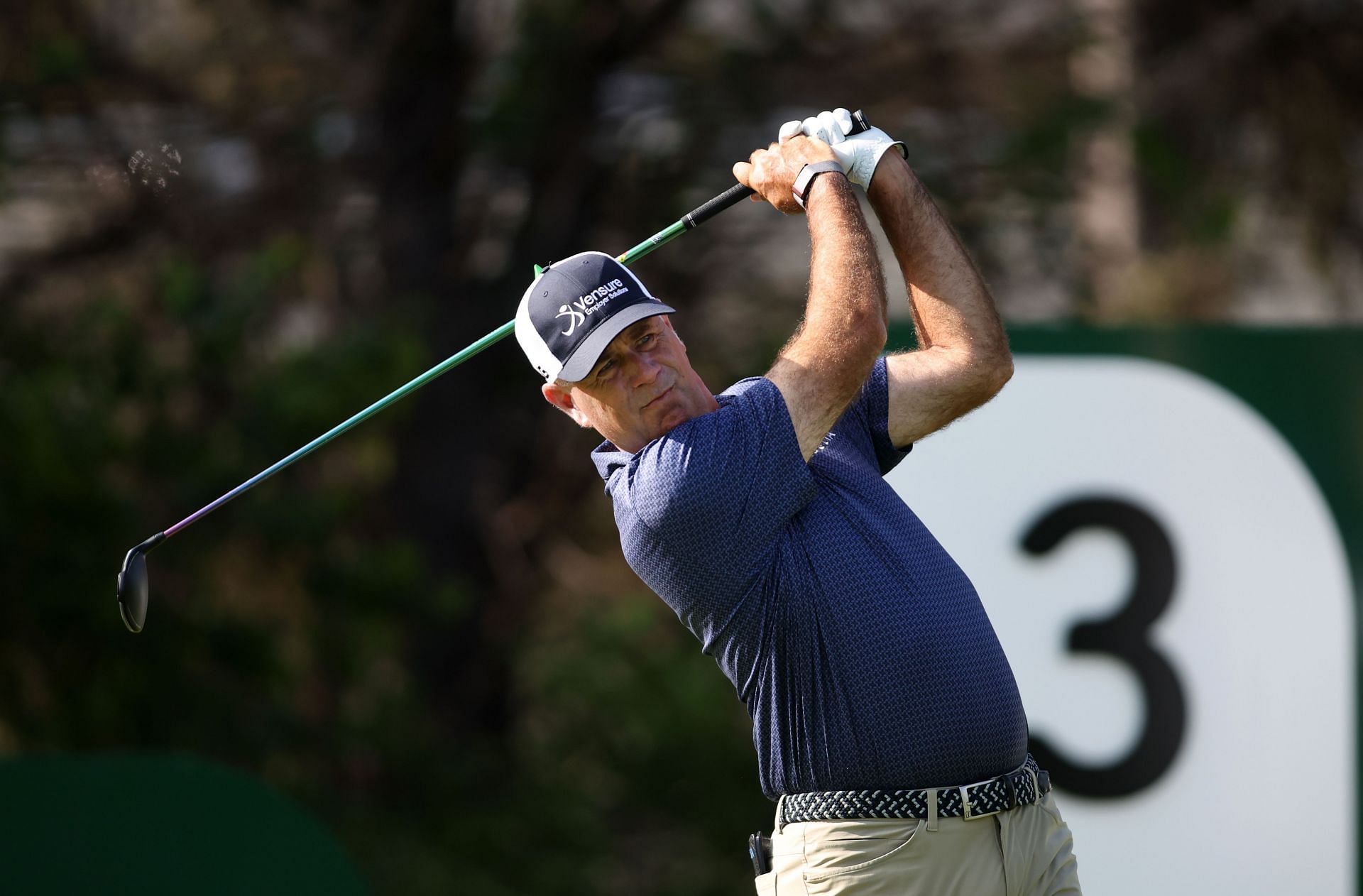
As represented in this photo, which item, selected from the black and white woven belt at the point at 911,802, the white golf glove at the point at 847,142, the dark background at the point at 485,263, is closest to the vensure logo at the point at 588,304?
the white golf glove at the point at 847,142

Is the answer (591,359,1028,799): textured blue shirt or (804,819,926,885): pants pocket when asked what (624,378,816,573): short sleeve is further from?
(804,819,926,885): pants pocket

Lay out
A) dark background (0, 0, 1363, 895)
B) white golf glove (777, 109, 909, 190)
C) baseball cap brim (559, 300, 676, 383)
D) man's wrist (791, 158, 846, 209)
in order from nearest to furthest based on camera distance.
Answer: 1. baseball cap brim (559, 300, 676, 383)
2. man's wrist (791, 158, 846, 209)
3. white golf glove (777, 109, 909, 190)
4. dark background (0, 0, 1363, 895)

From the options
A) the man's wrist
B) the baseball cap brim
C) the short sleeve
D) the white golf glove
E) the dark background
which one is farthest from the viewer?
the dark background

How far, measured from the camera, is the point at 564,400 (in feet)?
8.11

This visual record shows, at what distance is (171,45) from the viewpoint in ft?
21.4

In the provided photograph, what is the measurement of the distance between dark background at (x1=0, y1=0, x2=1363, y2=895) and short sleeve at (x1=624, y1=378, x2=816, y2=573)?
322cm

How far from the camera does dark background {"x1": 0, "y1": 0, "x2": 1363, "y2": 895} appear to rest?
5.29 metres

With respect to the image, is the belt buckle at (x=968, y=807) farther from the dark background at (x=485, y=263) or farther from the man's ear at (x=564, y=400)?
the dark background at (x=485, y=263)

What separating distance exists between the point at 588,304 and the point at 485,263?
175 inches

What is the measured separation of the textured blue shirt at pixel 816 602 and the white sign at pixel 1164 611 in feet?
4.04

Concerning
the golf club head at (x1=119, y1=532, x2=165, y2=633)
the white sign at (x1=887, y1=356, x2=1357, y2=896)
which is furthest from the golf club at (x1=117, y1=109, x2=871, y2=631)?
the white sign at (x1=887, y1=356, x2=1357, y2=896)

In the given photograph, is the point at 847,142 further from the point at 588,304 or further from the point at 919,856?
the point at 919,856

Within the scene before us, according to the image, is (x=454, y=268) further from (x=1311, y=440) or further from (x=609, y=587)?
(x=1311, y=440)

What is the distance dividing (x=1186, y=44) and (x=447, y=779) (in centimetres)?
444
